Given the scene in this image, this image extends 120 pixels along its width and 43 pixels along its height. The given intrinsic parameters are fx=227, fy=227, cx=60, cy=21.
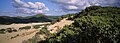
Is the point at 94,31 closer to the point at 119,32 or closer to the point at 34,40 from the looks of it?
the point at 119,32

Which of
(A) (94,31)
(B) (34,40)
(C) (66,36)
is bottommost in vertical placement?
(B) (34,40)

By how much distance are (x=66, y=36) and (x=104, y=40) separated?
5.62m

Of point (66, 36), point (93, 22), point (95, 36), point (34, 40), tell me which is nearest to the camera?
point (95, 36)

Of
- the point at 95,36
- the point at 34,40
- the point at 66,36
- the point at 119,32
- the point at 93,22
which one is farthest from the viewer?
the point at 34,40

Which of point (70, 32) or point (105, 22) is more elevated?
point (105, 22)

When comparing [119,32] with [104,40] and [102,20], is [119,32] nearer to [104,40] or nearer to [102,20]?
[104,40]

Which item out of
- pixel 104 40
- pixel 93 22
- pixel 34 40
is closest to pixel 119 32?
pixel 104 40

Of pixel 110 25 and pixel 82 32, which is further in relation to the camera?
pixel 82 32

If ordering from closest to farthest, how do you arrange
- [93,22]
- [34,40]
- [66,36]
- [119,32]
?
[119,32] < [93,22] < [66,36] < [34,40]

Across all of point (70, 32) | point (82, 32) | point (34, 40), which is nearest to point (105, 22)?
point (82, 32)

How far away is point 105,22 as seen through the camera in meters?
19.9

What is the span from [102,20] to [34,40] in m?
12.2

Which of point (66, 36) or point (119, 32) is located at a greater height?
point (119, 32)

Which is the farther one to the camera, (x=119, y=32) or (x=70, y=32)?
(x=70, y=32)
